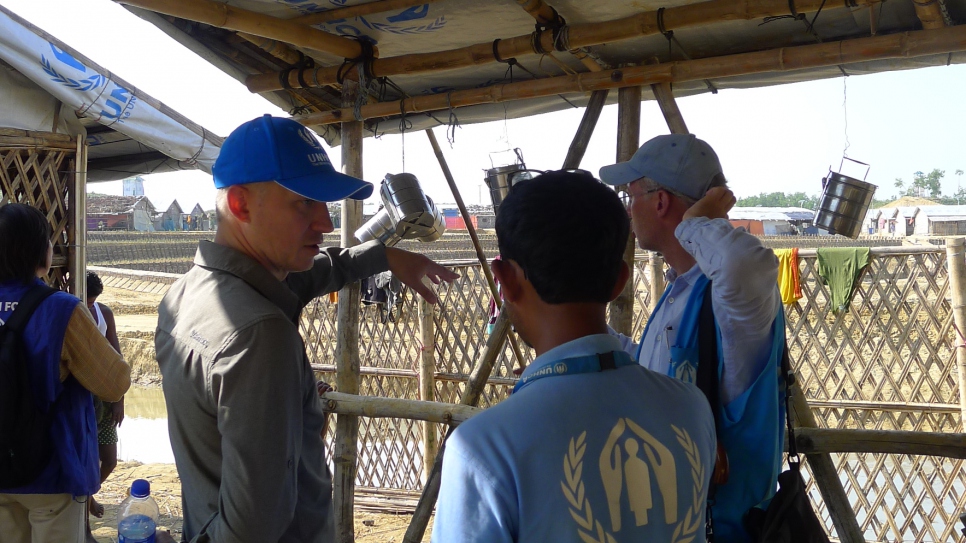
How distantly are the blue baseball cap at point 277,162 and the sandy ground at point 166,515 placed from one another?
4.19 m

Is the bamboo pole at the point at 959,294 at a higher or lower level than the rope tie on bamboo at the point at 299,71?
lower

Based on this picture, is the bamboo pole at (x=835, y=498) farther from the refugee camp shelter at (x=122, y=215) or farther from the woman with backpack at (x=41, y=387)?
the refugee camp shelter at (x=122, y=215)

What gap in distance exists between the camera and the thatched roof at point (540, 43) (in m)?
2.43

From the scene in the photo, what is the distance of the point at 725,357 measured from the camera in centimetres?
135

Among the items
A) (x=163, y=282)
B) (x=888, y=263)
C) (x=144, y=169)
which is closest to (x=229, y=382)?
(x=144, y=169)

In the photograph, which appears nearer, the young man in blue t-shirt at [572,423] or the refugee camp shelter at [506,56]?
the young man in blue t-shirt at [572,423]

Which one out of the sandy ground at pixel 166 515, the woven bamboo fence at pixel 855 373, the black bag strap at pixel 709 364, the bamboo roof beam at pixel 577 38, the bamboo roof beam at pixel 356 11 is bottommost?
the sandy ground at pixel 166 515

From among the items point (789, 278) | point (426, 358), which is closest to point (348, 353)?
point (426, 358)

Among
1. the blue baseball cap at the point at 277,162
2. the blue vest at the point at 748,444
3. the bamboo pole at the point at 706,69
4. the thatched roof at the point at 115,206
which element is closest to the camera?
the blue baseball cap at the point at 277,162

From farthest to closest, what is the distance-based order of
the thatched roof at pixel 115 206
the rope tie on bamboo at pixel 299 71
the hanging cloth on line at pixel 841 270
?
1. the thatched roof at pixel 115 206
2. the hanging cloth on line at pixel 841 270
3. the rope tie on bamboo at pixel 299 71

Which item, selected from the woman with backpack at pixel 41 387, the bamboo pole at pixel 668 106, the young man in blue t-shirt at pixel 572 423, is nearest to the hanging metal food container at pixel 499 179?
the bamboo pole at pixel 668 106

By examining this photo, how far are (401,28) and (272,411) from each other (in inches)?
84.5

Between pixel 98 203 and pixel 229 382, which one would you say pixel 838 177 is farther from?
pixel 98 203

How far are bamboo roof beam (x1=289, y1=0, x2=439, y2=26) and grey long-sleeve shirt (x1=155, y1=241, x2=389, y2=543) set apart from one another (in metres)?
1.61
